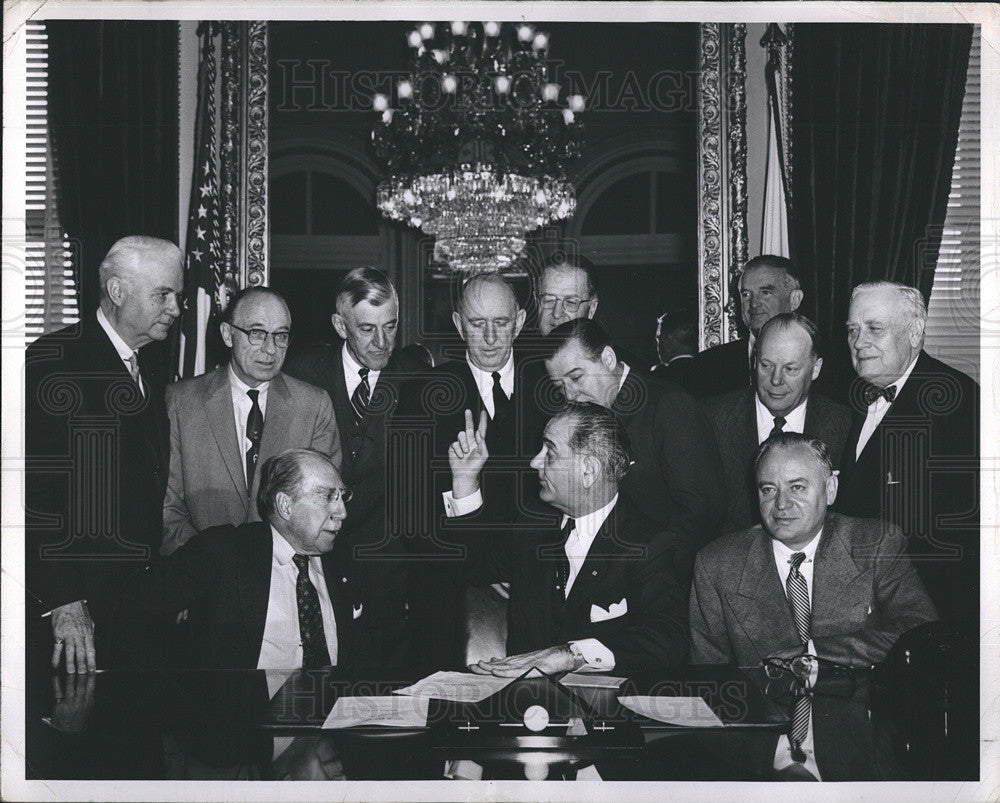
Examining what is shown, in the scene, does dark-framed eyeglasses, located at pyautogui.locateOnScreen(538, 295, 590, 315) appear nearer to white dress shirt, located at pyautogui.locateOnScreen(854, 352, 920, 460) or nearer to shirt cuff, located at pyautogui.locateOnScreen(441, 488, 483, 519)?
shirt cuff, located at pyautogui.locateOnScreen(441, 488, 483, 519)

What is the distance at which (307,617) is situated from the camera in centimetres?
521

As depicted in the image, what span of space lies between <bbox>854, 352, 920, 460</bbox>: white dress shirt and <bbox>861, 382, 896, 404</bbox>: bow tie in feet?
0.05

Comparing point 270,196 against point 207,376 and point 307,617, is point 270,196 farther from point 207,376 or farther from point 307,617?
point 307,617

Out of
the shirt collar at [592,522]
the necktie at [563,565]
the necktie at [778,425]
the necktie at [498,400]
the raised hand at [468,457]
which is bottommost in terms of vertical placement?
the necktie at [563,565]

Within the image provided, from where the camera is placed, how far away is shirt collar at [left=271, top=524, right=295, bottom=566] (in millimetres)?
5223

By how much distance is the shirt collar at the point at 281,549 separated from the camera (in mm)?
5223

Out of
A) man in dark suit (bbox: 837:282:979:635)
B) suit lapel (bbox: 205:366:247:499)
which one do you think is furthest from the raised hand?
man in dark suit (bbox: 837:282:979:635)

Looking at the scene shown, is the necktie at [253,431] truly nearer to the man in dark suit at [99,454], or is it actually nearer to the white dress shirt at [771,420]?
the man in dark suit at [99,454]

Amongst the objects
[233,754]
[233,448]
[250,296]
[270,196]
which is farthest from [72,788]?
[270,196]

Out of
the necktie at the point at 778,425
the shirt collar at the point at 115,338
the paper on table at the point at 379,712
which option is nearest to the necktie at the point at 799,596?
the necktie at the point at 778,425

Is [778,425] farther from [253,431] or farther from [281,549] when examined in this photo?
[253,431]

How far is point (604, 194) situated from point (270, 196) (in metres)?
1.64

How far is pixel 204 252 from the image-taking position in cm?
564

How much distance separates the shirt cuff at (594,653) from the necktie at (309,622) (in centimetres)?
112
